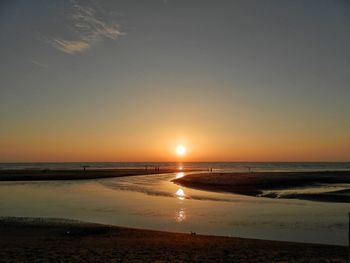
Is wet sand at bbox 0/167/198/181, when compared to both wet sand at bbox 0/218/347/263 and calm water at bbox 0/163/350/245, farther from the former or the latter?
wet sand at bbox 0/218/347/263

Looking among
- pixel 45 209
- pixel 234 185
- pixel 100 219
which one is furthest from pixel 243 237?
pixel 234 185

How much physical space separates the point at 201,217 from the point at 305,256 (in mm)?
11179

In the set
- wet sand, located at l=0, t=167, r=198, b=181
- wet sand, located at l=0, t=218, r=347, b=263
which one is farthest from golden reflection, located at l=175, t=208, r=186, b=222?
wet sand, located at l=0, t=167, r=198, b=181

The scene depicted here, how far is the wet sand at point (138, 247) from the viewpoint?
13.7m

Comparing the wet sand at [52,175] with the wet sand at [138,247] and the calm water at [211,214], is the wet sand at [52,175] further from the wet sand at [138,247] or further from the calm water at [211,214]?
the wet sand at [138,247]

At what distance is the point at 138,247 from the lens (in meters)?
15.8

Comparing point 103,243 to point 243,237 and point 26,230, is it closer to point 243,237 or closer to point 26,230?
point 26,230

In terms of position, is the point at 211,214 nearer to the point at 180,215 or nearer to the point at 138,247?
the point at 180,215

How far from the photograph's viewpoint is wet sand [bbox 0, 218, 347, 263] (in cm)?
1368

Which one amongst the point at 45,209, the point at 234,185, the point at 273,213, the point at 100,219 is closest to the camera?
the point at 100,219

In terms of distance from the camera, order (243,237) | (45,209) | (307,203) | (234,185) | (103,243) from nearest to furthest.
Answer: (103,243)
(243,237)
(45,209)
(307,203)
(234,185)

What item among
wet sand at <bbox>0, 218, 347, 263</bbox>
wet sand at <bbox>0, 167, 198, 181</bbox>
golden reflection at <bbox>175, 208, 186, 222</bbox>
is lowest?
wet sand at <bbox>0, 218, 347, 263</bbox>

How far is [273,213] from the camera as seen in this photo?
25.8m

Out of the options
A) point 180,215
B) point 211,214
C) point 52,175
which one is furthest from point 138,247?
point 52,175
